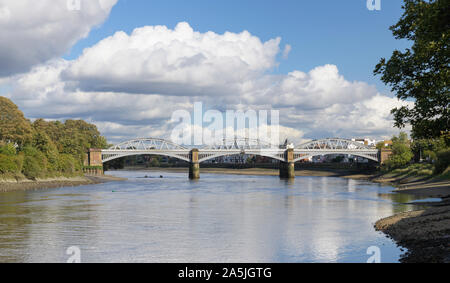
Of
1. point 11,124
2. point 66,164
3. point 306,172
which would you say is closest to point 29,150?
point 11,124

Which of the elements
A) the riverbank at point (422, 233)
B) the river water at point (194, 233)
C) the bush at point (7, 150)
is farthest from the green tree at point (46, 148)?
the riverbank at point (422, 233)

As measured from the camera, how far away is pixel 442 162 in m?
70.6

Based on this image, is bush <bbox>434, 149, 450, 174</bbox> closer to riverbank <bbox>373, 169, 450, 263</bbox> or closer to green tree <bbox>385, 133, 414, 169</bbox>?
green tree <bbox>385, 133, 414, 169</bbox>

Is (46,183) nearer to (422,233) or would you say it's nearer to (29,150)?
(29,150)

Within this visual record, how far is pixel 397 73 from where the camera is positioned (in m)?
26.4

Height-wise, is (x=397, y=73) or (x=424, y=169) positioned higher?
(x=397, y=73)

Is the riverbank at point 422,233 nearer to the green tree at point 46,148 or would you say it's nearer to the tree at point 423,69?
the tree at point 423,69

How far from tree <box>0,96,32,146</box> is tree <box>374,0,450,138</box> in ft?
232

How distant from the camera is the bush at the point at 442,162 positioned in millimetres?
69875
